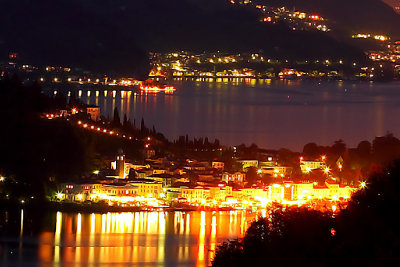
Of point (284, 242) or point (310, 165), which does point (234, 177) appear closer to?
point (310, 165)

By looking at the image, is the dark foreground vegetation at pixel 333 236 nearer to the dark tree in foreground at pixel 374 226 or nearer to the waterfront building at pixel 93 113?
the dark tree in foreground at pixel 374 226

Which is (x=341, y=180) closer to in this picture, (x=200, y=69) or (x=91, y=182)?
(x=91, y=182)

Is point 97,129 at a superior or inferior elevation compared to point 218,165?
superior

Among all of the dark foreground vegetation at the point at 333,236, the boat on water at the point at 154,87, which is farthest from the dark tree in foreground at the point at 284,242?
the boat on water at the point at 154,87

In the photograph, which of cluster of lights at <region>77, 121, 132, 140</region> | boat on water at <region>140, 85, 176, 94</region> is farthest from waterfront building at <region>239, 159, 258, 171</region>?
boat on water at <region>140, 85, 176, 94</region>

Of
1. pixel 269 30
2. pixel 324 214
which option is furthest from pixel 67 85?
pixel 324 214

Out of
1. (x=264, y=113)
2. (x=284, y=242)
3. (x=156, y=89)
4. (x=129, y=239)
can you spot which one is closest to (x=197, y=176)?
(x=129, y=239)
